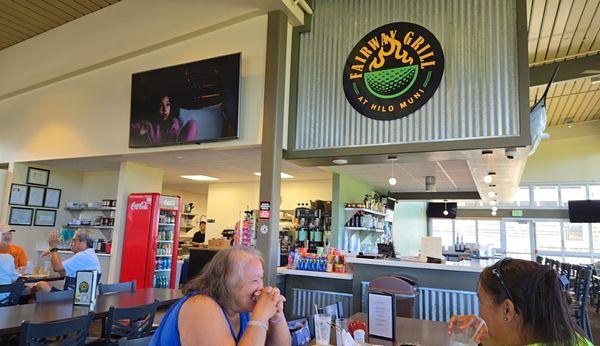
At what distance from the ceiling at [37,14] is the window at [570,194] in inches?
634

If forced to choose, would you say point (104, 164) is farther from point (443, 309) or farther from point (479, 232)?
point (479, 232)

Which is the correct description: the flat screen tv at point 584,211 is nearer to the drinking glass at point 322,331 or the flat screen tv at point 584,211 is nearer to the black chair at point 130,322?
the black chair at point 130,322

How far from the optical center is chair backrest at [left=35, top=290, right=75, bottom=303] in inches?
150

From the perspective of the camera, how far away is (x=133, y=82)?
657cm

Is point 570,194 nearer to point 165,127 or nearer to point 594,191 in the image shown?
point 594,191

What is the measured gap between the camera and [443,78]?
4.88 meters

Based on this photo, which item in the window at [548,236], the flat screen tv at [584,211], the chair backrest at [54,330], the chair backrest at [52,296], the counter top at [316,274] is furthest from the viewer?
the window at [548,236]

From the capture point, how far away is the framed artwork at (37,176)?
321 inches

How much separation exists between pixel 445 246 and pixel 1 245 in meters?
16.9

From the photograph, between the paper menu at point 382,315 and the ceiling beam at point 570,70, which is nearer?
the paper menu at point 382,315

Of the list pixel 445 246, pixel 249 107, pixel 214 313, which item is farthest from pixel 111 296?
pixel 445 246

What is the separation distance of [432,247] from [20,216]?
756 centimetres

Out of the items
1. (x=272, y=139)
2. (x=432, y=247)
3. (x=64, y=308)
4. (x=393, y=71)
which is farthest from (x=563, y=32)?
(x=64, y=308)

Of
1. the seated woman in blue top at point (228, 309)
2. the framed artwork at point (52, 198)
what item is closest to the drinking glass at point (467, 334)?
the seated woman in blue top at point (228, 309)
